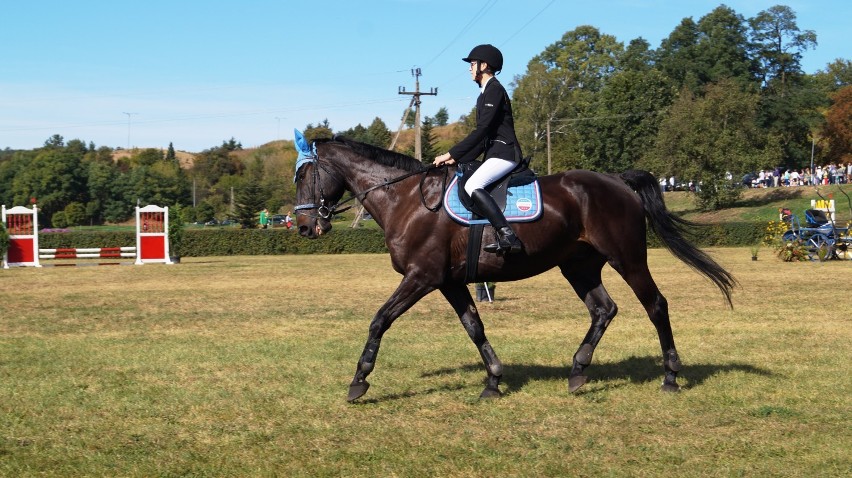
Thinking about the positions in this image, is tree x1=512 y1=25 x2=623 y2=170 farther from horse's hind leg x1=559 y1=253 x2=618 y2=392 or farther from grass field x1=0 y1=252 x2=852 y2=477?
horse's hind leg x1=559 y1=253 x2=618 y2=392

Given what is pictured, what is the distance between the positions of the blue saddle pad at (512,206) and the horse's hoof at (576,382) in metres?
1.55

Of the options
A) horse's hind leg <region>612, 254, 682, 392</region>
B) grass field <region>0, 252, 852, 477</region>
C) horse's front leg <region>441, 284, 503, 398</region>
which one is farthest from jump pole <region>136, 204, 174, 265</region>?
horse's hind leg <region>612, 254, 682, 392</region>

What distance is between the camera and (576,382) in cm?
838

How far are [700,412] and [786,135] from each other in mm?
86637

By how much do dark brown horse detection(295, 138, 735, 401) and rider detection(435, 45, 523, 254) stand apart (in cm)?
22

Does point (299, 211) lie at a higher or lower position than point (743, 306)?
higher

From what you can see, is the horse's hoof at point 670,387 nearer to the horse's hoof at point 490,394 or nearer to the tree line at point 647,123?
the horse's hoof at point 490,394

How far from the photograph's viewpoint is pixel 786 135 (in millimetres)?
86875

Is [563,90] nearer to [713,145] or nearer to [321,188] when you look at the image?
[713,145]

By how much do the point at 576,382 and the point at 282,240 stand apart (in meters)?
39.0

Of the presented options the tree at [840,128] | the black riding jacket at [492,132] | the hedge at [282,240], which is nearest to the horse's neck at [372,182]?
the black riding jacket at [492,132]

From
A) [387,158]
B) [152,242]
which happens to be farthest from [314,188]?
[152,242]

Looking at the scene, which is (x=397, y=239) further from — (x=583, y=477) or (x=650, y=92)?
(x=650, y=92)

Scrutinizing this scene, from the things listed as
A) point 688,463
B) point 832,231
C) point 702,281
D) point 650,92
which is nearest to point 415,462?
point 688,463
